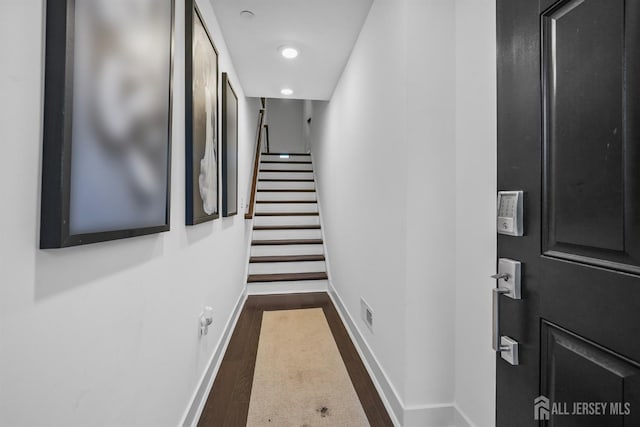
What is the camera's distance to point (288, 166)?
5.50 meters

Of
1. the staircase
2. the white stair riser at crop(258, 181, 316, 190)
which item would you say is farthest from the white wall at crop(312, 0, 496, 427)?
the white stair riser at crop(258, 181, 316, 190)

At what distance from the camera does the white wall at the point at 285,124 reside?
23.7 ft

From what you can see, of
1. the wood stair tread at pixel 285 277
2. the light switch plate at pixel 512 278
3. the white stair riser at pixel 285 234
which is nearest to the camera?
the light switch plate at pixel 512 278

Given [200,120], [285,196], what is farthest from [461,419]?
[285,196]

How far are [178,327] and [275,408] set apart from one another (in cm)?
73

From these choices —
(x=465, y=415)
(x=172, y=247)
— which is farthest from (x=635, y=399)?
(x=172, y=247)

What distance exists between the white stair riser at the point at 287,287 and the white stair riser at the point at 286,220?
1075 mm

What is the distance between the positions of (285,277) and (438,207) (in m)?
2.44

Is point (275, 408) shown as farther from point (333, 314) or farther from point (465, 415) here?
point (333, 314)

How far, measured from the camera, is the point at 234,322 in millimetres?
2592

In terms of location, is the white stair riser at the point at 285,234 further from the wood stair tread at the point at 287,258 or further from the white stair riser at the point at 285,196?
the white stair riser at the point at 285,196

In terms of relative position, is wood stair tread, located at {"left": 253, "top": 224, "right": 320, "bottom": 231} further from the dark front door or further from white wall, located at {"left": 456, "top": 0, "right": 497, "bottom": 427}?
the dark front door

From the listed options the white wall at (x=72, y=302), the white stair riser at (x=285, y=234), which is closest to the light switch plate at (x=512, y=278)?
the white wall at (x=72, y=302)

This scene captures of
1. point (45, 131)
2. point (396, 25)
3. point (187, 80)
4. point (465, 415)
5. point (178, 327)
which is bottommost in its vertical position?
point (465, 415)
